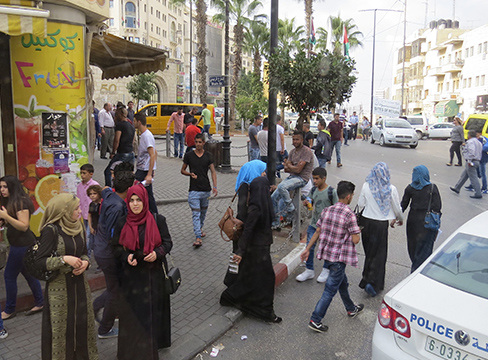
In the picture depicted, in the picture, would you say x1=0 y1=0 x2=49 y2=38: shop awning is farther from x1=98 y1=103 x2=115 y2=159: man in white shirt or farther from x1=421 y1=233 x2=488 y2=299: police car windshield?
x1=98 y1=103 x2=115 y2=159: man in white shirt

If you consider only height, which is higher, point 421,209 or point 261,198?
point 261,198

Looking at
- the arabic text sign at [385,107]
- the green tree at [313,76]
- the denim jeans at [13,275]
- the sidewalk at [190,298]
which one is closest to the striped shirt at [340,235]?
the sidewalk at [190,298]

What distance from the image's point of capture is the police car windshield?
316cm

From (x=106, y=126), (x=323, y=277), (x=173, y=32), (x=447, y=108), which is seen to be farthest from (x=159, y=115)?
(x=173, y=32)

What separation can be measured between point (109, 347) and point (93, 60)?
759 centimetres

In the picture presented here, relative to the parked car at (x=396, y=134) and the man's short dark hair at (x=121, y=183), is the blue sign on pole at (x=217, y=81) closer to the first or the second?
the man's short dark hair at (x=121, y=183)

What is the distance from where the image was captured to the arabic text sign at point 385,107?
87.9 ft

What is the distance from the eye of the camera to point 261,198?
4387 mm

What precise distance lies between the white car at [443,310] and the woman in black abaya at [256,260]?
1.55m

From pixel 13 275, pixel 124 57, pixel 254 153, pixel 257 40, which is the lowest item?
pixel 13 275

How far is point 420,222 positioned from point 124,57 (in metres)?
6.84

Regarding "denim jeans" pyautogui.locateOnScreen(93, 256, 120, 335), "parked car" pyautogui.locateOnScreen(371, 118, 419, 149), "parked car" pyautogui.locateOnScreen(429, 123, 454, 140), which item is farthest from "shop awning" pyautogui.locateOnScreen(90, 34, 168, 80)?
"parked car" pyautogui.locateOnScreen(429, 123, 454, 140)

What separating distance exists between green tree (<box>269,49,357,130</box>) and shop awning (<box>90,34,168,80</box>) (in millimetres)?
2662

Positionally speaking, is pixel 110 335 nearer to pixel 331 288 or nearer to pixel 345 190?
pixel 331 288
